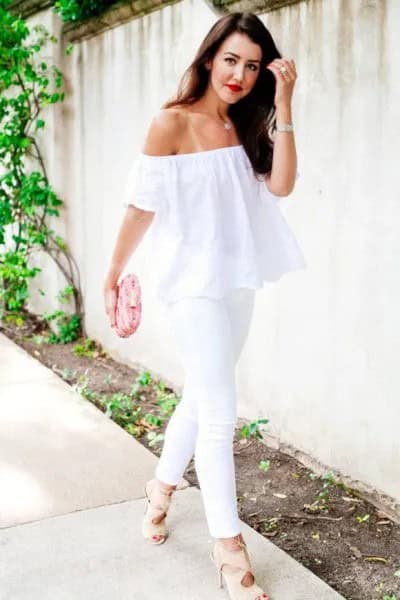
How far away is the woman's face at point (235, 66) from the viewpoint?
2.75 meters

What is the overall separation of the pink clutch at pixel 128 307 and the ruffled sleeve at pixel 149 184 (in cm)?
29

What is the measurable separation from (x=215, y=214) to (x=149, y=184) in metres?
0.23

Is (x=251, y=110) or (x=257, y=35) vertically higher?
(x=257, y=35)

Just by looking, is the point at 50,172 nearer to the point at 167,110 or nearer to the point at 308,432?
the point at 308,432

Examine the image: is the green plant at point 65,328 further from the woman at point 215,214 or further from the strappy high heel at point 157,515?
the woman at point 215,214

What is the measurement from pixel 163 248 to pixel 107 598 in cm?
115

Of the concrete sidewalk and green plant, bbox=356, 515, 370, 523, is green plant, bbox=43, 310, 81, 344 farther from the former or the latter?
green plant, bbox=356, 515, 370, 523

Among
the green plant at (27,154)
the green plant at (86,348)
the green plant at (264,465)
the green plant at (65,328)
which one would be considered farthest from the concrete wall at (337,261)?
the green plant at (65,328)

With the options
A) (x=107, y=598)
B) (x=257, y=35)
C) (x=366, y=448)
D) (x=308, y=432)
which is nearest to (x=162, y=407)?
(x=308, y=432)

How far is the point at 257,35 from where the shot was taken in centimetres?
275

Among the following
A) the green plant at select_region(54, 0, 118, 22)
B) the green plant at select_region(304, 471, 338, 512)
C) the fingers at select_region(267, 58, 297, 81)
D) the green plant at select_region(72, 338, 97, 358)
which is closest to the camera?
the fingers at select_region(267, 58, 297, 81)

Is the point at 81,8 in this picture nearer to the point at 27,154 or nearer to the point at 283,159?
the point at 27,154

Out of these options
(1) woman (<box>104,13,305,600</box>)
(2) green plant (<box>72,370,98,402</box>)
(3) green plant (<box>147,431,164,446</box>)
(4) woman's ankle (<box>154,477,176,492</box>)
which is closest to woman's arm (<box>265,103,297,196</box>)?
(1) woman (<box>104,13,305,600</box>)

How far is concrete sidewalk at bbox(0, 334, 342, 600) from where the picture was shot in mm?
2830
